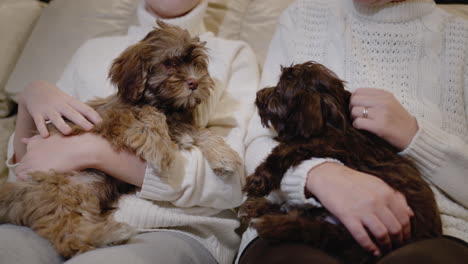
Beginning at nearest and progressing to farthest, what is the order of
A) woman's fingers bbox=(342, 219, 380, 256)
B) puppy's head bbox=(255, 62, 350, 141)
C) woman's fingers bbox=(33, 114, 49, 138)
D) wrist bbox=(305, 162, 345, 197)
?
woman's fingers bbox=(342, 219, 380, 256), wrist bbox=(305, 162, 345, 197), puppy's head bbox=(255, 62, 350, 141), woman's fingers bbox=(33, 114, 49, 138)

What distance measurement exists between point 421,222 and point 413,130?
0.33 m

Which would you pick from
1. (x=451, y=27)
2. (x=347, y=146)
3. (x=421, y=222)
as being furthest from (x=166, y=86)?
(x=451, y=27)

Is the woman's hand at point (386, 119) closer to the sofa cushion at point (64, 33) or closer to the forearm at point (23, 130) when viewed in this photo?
the forearm at point (23, 130)

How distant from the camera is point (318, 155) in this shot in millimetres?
1353

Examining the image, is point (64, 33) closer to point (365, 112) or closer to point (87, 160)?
point (87, 160)

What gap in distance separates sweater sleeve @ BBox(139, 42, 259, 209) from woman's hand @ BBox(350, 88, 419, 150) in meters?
0.53

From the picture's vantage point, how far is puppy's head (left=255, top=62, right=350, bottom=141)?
4.48 ft

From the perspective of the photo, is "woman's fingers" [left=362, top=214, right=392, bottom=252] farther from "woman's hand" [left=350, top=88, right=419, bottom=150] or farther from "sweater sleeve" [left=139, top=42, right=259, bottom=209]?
"sweater sleeve" [left=139, top=42, right=259, bottom=209]

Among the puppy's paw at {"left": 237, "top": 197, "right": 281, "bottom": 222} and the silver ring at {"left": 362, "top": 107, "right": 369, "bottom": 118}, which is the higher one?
the silver ring at {"left": 362, "top": 107, "right": 369, "bottom": 118}

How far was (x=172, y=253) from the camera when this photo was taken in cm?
132

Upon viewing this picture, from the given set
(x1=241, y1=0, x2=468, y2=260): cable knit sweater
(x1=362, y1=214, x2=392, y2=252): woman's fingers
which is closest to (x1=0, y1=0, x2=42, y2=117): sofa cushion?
(x1=241, y1=0, x2=468, y2=260): cable knit sweater

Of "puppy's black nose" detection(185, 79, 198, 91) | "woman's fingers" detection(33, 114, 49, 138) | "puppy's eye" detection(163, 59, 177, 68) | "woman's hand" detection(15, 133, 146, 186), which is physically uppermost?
"puppy's eye" detection(163, 59, 177, 68)

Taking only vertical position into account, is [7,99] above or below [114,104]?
below

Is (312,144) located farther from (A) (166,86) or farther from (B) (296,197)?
(A) (166,86)
